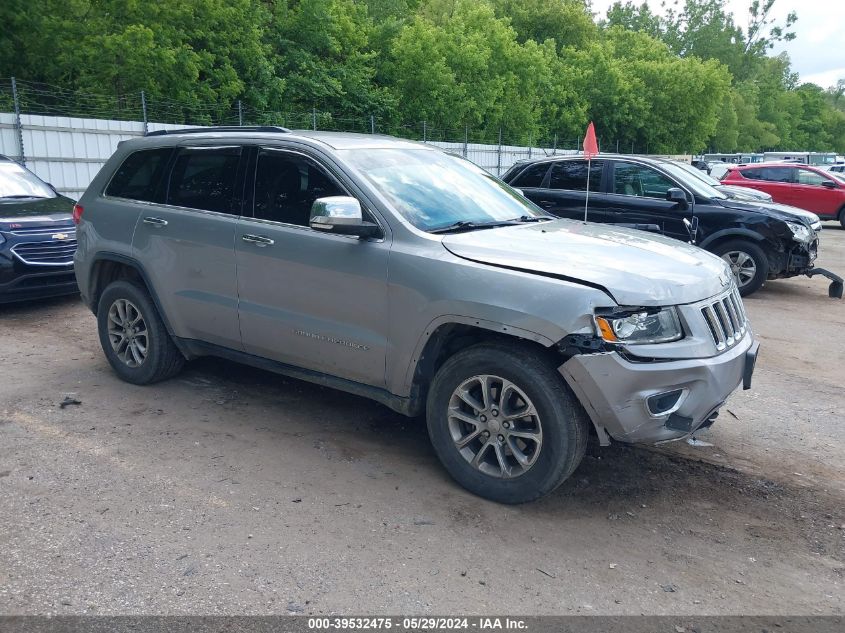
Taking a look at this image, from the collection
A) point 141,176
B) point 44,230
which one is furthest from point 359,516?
point 44,230

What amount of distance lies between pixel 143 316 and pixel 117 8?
56.2ft

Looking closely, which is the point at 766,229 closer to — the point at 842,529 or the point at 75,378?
the point at 842,529

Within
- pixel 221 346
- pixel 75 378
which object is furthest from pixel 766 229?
pixel 75 378

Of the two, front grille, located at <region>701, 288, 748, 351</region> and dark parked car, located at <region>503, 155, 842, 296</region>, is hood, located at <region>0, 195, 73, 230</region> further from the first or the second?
front grille, located at <region>701, 288, 748, 351</region>

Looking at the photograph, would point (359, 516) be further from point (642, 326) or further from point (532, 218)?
point (532, 218)

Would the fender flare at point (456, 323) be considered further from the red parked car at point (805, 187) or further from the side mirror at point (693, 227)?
the red parked car at point (805, 187)

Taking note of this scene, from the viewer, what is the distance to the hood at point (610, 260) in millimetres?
3658

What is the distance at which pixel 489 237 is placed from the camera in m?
4.26

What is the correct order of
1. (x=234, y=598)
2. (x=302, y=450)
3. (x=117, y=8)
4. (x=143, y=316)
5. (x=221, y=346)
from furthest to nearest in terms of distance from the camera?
(x=117, y=8) → (x=143, y=316) → (x=221, y=346) → (x=302, y=450) → (x=234, y=598)

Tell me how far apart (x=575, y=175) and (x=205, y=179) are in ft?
21.2

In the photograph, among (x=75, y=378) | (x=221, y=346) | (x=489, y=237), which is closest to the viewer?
(x=489, y=237)

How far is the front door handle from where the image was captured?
15.5ft

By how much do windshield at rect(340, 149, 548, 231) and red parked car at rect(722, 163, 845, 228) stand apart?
17.2m

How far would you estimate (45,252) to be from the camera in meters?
8.06
